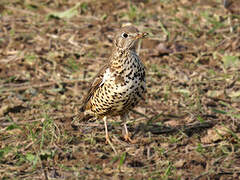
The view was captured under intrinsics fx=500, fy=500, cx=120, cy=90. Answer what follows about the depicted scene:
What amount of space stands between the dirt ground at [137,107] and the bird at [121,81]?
0.49 metres

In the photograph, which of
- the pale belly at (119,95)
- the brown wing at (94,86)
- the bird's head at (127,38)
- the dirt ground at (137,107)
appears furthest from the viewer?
the brown wing at (94,86)

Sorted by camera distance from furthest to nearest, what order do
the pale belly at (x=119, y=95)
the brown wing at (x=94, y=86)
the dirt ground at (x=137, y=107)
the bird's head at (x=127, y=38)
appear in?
the brown wing at (x=94, y=86) < the bird's head at (x=127, y=38) < the pale belly at (x=119, y=95) < the dirt ground at (x=137, y=107)

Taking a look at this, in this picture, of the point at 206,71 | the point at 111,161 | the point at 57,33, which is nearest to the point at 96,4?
the point at 57,33

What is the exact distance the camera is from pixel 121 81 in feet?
20.2

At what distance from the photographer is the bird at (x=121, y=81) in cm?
616

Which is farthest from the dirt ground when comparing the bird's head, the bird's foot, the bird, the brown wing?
the bird's head

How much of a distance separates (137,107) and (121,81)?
1.77m

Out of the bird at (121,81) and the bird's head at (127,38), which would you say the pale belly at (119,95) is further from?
the bird's head at (127,38)

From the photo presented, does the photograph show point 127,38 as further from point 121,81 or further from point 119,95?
point 119,95

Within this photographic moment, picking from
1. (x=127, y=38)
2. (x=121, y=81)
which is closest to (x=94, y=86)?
(x=121, y=81)

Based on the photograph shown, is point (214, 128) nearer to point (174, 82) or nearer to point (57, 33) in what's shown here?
point (174, 82)

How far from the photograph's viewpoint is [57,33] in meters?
10.4

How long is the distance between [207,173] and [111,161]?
1.13 meters

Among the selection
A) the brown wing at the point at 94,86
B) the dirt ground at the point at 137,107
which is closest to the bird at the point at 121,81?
the brown wing at the point at 94,86
